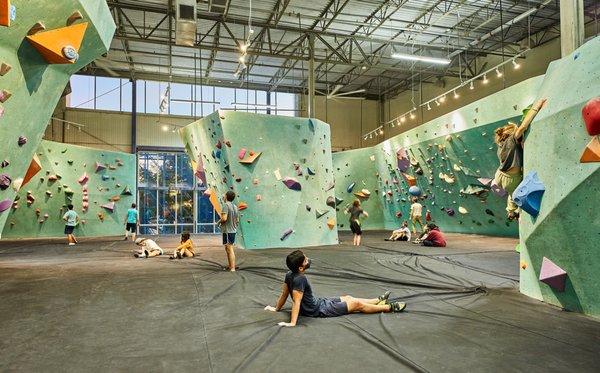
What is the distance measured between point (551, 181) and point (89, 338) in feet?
13.7

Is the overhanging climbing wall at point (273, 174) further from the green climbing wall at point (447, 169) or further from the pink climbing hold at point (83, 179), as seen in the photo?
the pink climbing hold at point (83, 179)

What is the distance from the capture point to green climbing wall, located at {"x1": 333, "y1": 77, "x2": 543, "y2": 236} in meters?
9.77

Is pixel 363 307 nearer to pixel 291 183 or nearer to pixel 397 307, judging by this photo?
pixel 397 307

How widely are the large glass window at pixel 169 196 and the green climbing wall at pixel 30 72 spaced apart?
12974mm

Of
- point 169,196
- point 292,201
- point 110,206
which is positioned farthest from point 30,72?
point 169,196

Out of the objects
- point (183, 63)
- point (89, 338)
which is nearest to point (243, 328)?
point (89, 338)

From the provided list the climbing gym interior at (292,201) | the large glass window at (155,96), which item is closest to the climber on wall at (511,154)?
the climbing gym interior at (292,201)

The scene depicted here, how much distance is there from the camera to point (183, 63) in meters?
16.9

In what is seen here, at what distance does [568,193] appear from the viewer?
3.46 metres

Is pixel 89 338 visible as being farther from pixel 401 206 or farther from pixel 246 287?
pixel 401 206

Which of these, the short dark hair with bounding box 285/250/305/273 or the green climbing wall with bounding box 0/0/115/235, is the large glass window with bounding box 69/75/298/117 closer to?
the green climbing wall with bounding box 0/0/115/235

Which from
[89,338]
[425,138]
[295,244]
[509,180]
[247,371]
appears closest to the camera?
[247,371]

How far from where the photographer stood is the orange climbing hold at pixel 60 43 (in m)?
4.25

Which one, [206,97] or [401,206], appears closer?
[401,206]
